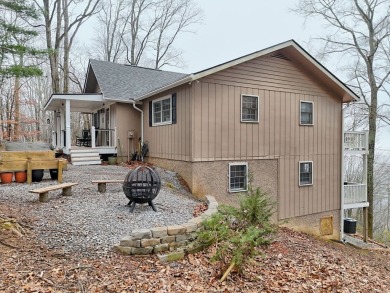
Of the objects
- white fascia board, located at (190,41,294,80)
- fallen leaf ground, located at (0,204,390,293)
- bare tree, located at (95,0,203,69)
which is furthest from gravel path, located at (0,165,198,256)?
bare tree, located at (95,0,203,69)

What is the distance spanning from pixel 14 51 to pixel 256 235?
258 inches

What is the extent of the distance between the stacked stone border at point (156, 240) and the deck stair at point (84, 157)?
28.2 ft

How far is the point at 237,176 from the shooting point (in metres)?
9.70

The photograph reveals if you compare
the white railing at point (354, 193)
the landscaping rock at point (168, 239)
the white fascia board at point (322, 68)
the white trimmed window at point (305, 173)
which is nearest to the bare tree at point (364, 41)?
the white railing at point (354, 193)

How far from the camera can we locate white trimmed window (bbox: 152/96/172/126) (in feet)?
34.5

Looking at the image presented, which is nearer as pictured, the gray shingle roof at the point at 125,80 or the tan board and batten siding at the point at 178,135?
the tan board and batten siding at the point at 178,135

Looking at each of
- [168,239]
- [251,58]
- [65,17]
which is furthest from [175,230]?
[65,17]

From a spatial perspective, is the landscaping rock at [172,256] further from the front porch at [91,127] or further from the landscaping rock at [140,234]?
the front porch at [91,127]

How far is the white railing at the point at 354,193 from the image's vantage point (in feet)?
40.6

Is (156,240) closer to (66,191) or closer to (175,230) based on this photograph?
(175,230)

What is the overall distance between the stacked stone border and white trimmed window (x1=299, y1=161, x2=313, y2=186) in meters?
7.54

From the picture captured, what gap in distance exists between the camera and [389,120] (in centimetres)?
1675

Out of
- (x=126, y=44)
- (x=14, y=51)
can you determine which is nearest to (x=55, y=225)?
(x=14, y=51)

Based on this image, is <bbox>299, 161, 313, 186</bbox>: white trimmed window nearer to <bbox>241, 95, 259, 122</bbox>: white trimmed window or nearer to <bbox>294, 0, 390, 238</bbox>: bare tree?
<bbox>241, 95, 259, 122</bbox>: white trimmed window
